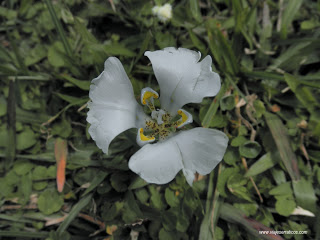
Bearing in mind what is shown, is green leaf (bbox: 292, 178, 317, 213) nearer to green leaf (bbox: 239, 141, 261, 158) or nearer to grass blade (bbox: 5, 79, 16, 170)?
green leaf (bbox: 239, 141, 261, 158)

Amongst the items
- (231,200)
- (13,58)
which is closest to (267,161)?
(231,200)

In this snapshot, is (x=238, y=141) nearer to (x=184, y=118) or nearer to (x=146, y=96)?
(x=184, y=118)

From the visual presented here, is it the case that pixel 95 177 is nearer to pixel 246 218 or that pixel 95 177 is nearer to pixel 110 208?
pixel 110 208

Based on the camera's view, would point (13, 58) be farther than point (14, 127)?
Yes

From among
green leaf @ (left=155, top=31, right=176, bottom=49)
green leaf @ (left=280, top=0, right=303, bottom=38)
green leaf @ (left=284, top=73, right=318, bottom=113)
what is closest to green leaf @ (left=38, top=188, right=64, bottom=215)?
green leaf @ (left=155, top=31, right=176, bottom=49)

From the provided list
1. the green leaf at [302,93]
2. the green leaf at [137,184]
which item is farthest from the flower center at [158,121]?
the green leaf at [302,93]

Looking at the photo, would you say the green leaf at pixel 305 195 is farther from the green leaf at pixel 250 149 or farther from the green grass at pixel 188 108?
the green leaf at pixel 250 149

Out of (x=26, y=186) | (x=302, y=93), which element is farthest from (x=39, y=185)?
(x=302, y=93)
